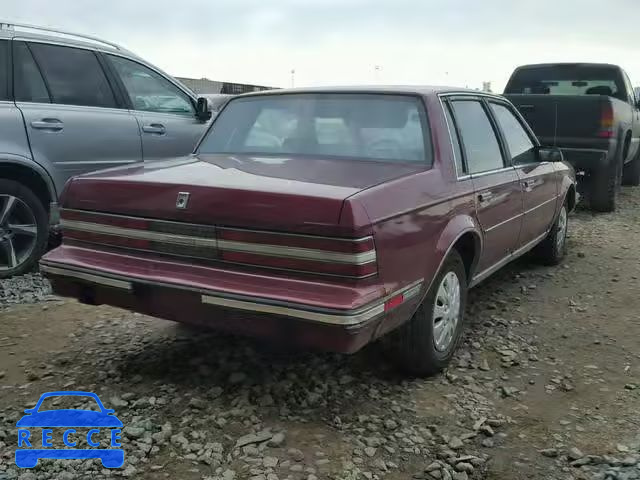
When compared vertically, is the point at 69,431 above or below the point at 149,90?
below

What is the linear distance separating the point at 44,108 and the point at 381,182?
3.23 metres

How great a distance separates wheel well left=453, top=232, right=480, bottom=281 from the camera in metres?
3.65

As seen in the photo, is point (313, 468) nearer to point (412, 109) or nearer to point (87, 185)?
point (87, 185)

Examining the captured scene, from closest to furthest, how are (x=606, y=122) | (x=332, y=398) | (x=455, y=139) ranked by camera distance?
(x=332, y=398), (x=455, y=139), (x=606, y=122)

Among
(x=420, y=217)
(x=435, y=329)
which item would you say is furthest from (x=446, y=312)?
(x=420, y=217)

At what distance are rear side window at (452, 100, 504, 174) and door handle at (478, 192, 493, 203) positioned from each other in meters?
0.15

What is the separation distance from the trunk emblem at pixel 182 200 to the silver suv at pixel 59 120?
7.82ft

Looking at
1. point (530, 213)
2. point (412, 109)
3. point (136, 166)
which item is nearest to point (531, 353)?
point (530, 213)

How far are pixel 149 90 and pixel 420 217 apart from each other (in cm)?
372

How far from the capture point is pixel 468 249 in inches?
149

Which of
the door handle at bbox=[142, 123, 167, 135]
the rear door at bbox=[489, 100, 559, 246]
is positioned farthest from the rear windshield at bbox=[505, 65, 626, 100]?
the door handle at bbox=[142, 123, 167, 135]

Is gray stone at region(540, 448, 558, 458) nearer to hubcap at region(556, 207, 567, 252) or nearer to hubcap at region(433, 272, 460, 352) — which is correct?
hubcap at region(433, 272, 460, 352)

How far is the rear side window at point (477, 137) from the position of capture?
3873mm

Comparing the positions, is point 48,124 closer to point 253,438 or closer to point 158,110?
point 158,110
